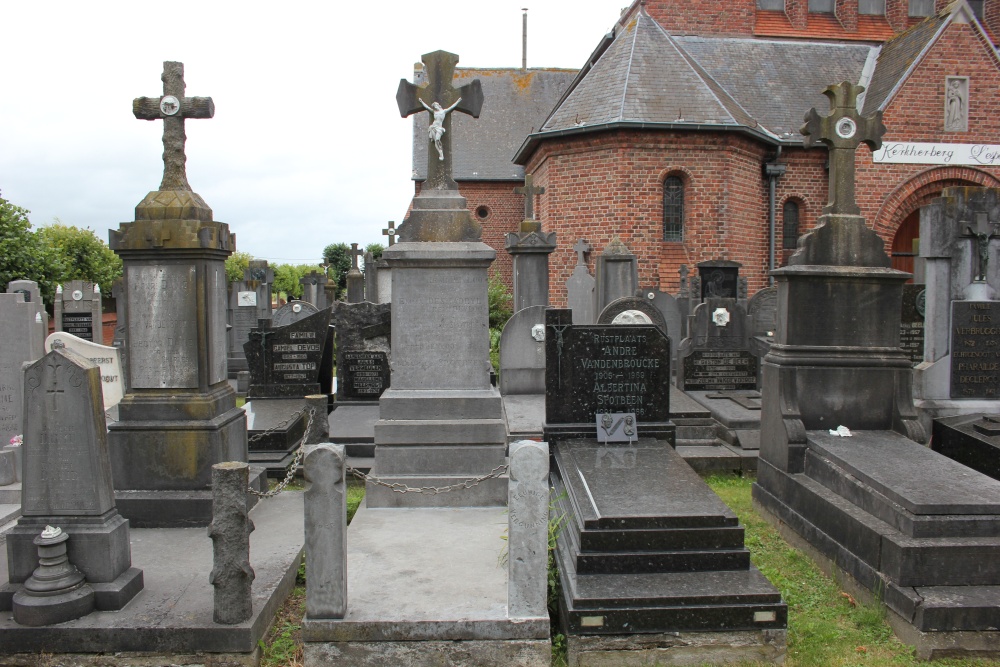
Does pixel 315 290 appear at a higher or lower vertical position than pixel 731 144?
lower

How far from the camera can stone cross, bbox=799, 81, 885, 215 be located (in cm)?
641

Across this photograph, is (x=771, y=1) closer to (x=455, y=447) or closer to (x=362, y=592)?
(x=455, y=447)

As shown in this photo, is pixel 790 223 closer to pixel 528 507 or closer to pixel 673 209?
pixel 673 209

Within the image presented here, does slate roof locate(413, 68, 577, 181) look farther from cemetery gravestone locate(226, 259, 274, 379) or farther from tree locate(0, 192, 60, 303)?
tree locate(0, 192, 60, 303)

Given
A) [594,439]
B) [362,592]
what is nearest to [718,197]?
[594,439]

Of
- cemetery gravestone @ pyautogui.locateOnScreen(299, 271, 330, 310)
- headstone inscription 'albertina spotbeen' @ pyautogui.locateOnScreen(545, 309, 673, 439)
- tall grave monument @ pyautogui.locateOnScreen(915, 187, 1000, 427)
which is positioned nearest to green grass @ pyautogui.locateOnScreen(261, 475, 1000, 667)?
headstone inscription 'albertina spotbeen' @ pyautogui.locateOnScreen(545, 309, 673, 439)

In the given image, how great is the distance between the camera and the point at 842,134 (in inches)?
255

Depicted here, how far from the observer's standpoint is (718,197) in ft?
Answer: 59.9

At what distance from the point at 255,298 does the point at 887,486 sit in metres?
16.4

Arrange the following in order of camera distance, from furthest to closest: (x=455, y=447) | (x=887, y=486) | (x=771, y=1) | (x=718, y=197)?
(x=771, y=1) < (x=718, y=197) < (x=455, y=447) < (x=887, y=486)

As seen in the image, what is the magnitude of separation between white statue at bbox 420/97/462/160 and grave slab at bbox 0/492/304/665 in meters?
3.51

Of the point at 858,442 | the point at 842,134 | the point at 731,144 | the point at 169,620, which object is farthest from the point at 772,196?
the point at 169,620

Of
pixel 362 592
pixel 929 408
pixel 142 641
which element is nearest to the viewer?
pixel 142 641

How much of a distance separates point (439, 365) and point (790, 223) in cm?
1751
